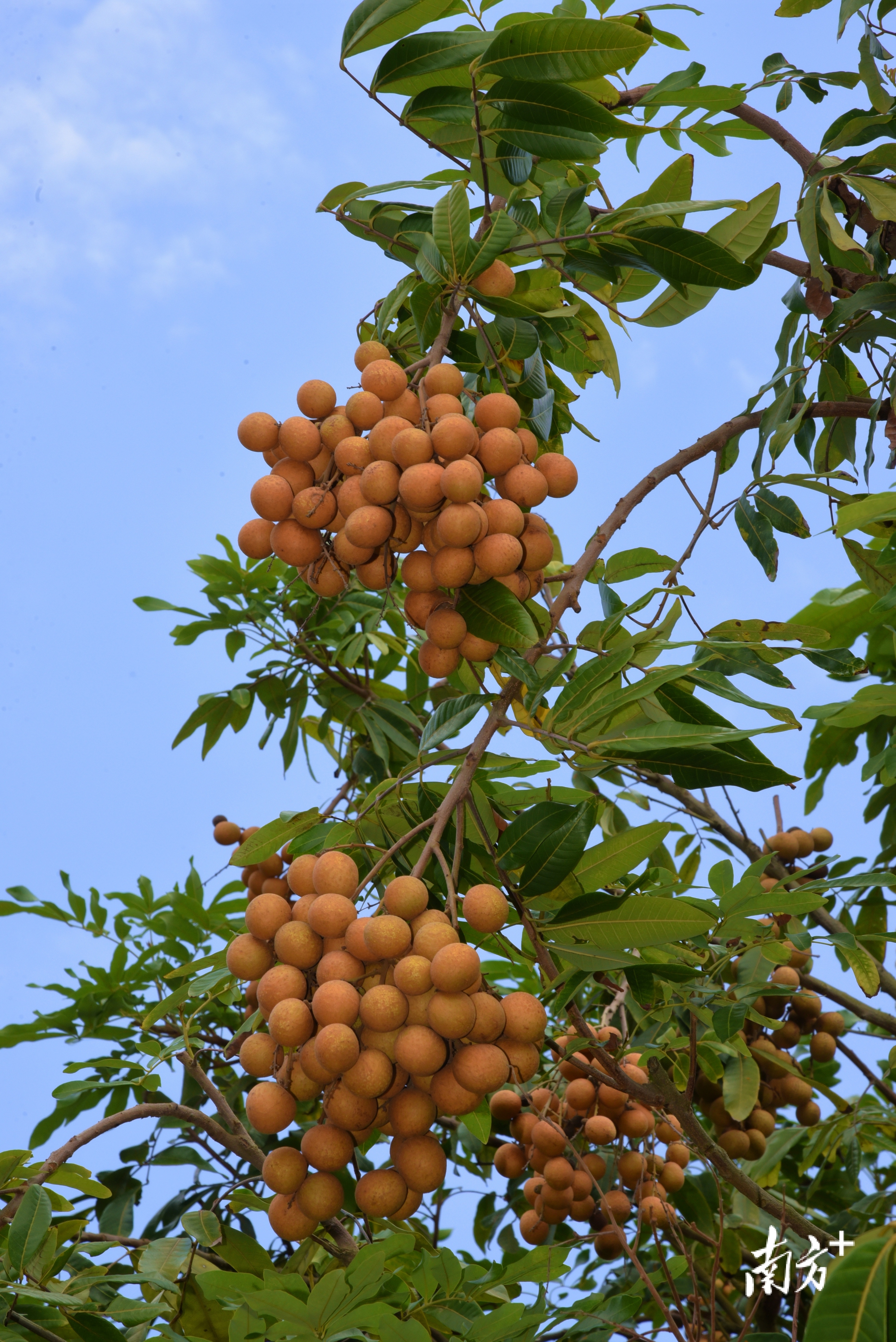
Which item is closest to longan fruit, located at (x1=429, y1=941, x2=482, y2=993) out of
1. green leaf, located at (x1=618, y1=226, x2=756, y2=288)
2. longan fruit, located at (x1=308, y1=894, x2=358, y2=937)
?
longan fruit, located at (x1=308, y1=894, x2=358, y2=937)

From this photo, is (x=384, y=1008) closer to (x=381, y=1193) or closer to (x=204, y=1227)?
(x=381, y=1193)

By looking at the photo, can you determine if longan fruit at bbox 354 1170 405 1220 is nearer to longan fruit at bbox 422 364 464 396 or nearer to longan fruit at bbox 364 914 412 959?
longan fruit at bbox 364 914 412 959

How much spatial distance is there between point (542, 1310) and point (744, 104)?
5.11 feet

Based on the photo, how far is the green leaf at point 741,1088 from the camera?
174 centimetres

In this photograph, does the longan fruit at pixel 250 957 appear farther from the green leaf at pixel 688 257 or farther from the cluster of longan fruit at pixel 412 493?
the green leaf at pixel 688 257

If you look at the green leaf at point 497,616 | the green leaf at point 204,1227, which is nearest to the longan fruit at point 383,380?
the green leaf at point 497,616

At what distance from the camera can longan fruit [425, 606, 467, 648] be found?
1.10 meters

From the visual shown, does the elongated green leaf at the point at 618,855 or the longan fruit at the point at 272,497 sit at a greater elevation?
the longan fruit at the point at 272,497

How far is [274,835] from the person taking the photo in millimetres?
1185

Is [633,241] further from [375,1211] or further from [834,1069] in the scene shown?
[834,1069]

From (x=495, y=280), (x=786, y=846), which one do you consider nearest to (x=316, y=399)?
(x=495, y=280)

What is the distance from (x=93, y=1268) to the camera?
1.27 meters

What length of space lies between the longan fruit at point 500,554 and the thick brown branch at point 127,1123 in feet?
2.14

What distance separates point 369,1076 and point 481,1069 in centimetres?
9
